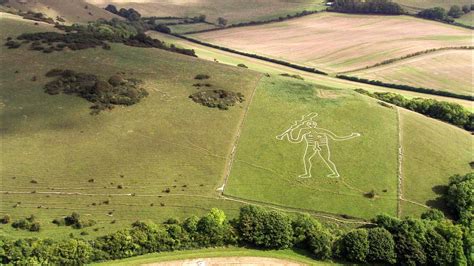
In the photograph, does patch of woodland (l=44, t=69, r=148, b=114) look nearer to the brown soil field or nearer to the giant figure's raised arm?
the giant figure's raised arm

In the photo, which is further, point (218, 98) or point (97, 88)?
point (218, 98)

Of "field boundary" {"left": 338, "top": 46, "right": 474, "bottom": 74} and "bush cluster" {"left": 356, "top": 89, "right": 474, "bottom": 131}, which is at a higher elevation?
"field boundary" {"left": 338, "top": 46, "right": 474, "bottom": 74}

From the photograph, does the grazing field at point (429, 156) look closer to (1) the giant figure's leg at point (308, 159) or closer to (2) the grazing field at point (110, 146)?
(1) the giant figure's leg at point (308, 159)

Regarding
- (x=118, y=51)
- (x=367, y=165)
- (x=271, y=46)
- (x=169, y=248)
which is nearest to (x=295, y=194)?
(x=367, y=165)

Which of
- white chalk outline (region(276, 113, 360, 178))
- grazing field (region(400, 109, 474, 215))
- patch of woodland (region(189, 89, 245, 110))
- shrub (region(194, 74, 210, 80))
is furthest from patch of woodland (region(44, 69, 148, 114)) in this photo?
grazing field (region(400, 109, 474, 215))

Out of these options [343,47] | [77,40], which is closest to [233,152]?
[77,40]

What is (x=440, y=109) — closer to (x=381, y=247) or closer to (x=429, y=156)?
(x=429, y=156)
